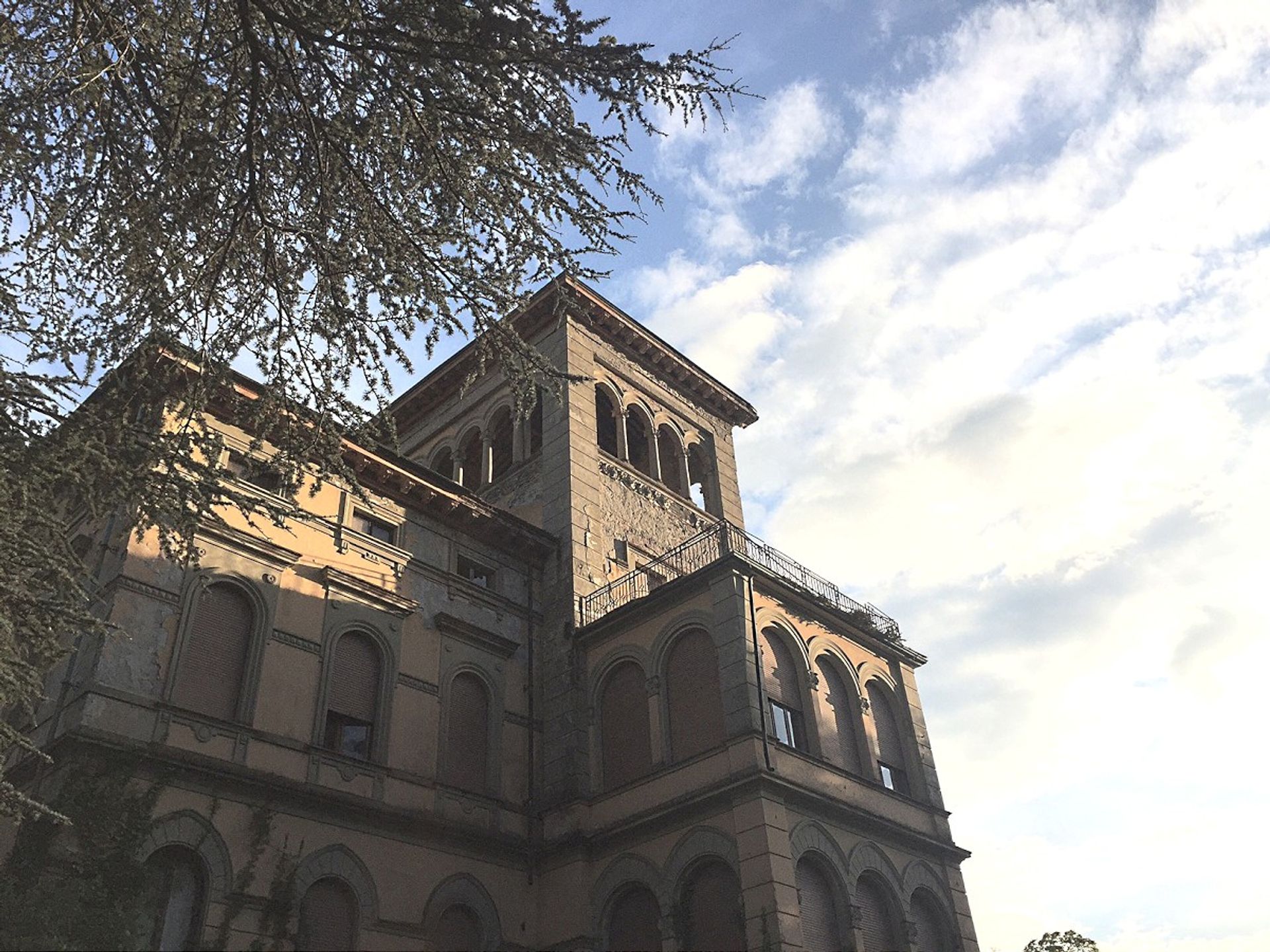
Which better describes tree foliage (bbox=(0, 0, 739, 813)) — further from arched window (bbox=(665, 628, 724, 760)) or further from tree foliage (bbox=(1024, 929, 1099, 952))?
tree foliage (bbox=(1024, 929, 1099, 952))

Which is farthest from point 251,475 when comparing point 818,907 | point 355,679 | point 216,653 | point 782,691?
point 818,907

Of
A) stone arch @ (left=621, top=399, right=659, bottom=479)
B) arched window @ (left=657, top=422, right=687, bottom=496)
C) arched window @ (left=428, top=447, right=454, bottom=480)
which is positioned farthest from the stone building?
arched window @ (left=428, top=447, right=454, bottom=480)

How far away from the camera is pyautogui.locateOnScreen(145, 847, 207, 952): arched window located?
14.1m

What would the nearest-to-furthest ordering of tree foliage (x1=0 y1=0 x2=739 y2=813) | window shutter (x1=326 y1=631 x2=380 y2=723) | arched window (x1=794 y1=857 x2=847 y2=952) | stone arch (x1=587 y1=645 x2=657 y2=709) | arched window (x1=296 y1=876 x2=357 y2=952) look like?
tree foliage (x1=0 y1=0 x2=739 y2=813)
arched window (x1=296 y1=876 x2=357 y2=952)
arched window (x1=794 y1=857 x2=847 y2=952)
window shutter (x1=326 y1=631 x2=380 y2=723)
stone arch (x1=587 y1=645 x2=657 y2=709)

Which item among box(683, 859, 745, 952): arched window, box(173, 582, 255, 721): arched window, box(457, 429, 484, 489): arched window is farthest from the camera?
box(457, 429, 484, 489): arched window

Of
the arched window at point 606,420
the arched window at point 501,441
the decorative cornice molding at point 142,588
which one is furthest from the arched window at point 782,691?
the arched window at point 501,441

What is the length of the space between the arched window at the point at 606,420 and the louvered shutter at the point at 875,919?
12.4 meters

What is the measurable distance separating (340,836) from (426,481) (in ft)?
23.3

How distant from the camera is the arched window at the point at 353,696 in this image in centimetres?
1780

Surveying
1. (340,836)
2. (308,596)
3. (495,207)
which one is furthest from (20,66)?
(340,836)

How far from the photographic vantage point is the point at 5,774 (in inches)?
612

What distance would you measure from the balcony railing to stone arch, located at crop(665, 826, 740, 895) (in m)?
4.79

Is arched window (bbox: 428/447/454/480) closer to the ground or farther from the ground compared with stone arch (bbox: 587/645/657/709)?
farther from the ground

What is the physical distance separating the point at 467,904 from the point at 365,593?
568cm
